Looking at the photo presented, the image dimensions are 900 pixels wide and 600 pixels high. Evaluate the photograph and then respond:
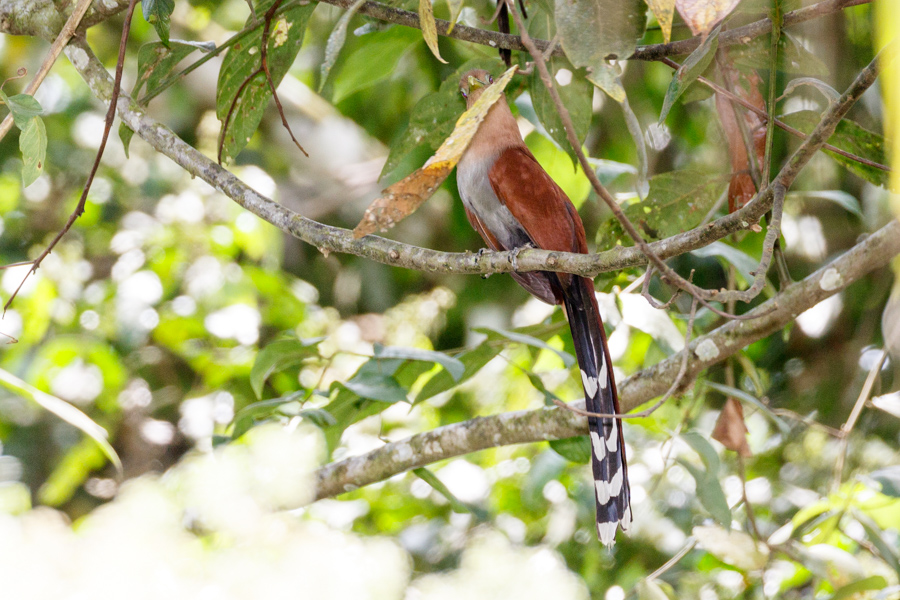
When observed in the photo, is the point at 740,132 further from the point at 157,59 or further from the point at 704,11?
the point at 157,59

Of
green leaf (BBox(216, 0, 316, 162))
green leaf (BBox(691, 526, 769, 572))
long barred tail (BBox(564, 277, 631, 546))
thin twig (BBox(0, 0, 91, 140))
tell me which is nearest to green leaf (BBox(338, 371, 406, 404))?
long barred tail (BBox(564, 277, 631, 546))

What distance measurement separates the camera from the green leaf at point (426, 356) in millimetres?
1541

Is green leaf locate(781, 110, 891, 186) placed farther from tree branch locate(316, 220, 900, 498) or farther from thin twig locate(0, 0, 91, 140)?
thin twig locate(0, 0, 91, 140)

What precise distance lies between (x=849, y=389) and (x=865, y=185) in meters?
0.73

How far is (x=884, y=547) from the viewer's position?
1.53m

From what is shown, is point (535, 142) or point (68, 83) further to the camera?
point (68, 83)

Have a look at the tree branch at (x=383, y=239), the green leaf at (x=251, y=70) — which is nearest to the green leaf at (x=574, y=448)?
the tree branch at (x=383, y=239)

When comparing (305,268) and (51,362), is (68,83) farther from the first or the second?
(51,362)

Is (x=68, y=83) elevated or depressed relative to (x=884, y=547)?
elevated

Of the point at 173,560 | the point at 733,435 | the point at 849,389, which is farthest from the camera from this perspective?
the point at 173,560

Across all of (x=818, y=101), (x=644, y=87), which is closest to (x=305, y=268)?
(x=644, y=87)

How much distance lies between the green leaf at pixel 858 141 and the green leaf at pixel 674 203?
19 centimetres

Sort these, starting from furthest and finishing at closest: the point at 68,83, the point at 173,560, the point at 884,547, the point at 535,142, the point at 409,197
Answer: the point at 68,83 < the point at 173,560 < the point at 535,142 < the point at 884,547 < the point at 409,197

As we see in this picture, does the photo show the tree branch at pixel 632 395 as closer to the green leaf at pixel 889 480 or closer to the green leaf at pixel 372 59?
the green leaf at pixel 889 480
